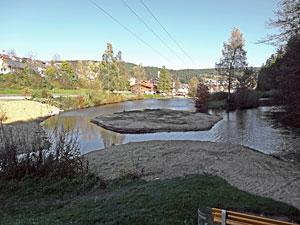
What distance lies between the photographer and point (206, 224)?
1.83 m

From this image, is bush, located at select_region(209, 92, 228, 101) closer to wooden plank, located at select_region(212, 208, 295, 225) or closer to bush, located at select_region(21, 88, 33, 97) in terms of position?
bush, located at select_region(21, 88, 33, 97)

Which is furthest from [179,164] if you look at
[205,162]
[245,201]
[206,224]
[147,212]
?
[206,224]

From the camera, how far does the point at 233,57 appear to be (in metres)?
27.8

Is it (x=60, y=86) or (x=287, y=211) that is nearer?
(x=287, y=211)

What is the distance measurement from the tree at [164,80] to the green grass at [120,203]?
60.2m

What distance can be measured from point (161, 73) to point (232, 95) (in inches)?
1439

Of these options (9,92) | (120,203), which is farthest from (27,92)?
(120,203)

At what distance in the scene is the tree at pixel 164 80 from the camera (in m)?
63.4

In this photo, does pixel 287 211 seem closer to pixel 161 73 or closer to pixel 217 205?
pixel 217 205

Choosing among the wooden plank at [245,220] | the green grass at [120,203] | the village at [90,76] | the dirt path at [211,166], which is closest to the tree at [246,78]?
the village at [90,76]

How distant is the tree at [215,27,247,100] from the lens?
2705 centimetres

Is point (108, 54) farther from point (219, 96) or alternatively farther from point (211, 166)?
point (211, 166)

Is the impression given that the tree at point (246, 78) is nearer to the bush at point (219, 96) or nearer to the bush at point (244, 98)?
Answer: the bush at point (244, 98)

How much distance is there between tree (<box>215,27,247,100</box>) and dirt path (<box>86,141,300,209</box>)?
2179 centimetres
